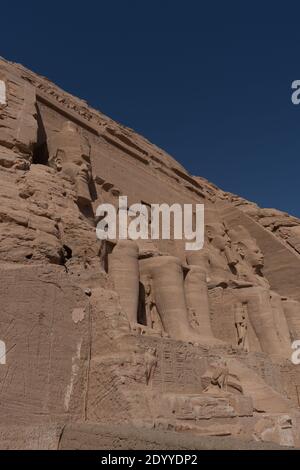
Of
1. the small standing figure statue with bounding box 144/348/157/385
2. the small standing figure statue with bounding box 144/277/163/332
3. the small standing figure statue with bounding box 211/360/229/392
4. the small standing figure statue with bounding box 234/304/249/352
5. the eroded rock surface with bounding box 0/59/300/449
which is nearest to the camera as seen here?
the eroded rock surface with bounding box 0/59/300/449

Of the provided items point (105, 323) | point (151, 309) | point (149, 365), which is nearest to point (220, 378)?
point (149, 365)

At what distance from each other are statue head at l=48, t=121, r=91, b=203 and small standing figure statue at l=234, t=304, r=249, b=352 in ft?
12.7

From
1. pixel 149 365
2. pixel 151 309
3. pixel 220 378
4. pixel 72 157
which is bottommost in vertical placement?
pixel 149 365

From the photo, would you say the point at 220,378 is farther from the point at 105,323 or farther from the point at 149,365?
the point at 105,323

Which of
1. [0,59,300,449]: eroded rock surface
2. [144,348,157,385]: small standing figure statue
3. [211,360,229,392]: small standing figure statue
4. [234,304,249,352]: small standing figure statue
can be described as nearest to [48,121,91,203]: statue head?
[0,59,300,449]: eroded rock surface

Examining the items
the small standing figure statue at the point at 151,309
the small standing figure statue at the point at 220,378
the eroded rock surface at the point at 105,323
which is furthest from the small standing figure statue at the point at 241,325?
the small standing figure statue at the point at 220,378

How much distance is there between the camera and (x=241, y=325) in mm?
8820

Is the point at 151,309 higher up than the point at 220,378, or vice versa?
the point at 151,309

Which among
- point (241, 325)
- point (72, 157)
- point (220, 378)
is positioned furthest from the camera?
point (241, 325)

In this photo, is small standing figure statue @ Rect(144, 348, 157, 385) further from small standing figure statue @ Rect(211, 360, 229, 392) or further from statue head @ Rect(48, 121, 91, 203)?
statue head @ Rect(48, 121, 91, 203)

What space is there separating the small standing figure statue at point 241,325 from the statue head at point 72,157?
388cm

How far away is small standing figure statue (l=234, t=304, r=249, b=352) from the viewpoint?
8656 millimetres

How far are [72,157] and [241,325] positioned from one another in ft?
14.8

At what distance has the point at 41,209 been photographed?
15.4 feet
